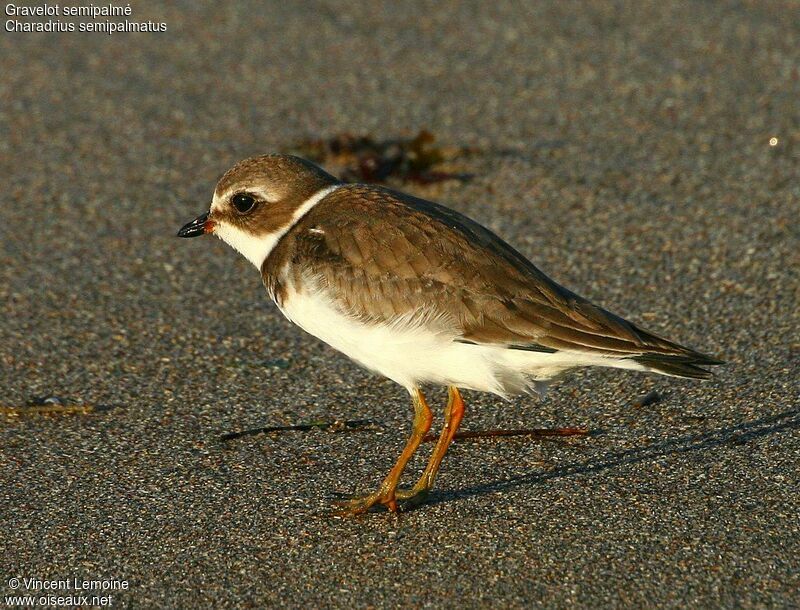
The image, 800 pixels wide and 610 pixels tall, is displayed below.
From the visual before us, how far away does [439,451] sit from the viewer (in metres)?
4.64

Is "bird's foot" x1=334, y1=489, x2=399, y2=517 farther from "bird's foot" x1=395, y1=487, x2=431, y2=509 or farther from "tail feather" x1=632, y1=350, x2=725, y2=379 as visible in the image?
"tail feather" x1=632, y1=350, x2=725, y2=379

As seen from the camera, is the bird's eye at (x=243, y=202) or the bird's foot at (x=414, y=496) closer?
the bird's foot at (x=414, y=496)

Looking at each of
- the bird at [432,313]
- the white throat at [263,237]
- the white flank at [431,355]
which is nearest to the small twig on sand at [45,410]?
the white throat at [263,237]

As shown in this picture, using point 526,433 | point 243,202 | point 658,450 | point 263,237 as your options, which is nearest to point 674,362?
point 658,450

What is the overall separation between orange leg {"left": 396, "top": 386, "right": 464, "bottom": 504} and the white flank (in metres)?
0.24

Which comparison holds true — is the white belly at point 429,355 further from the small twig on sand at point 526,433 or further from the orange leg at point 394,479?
the small twig on sand at point 526,433

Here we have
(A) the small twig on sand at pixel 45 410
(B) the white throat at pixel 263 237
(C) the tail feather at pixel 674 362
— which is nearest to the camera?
(C) the tail feather at pixel 674 362

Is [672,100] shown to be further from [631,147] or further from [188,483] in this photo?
[188,483]

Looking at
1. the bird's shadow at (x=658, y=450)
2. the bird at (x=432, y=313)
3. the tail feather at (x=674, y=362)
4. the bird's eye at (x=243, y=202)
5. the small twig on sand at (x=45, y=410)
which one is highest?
the bird's eye at (x=243, y=202)

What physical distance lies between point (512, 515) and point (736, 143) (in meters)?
4.19

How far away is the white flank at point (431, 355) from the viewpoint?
14.3 feet

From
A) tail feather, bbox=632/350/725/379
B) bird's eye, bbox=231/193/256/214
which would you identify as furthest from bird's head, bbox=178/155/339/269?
tail feather, bbox=632/350/725/379

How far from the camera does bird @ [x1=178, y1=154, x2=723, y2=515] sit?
4.35 m

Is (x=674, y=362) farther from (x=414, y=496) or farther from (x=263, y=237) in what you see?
(x=263, y=237)
